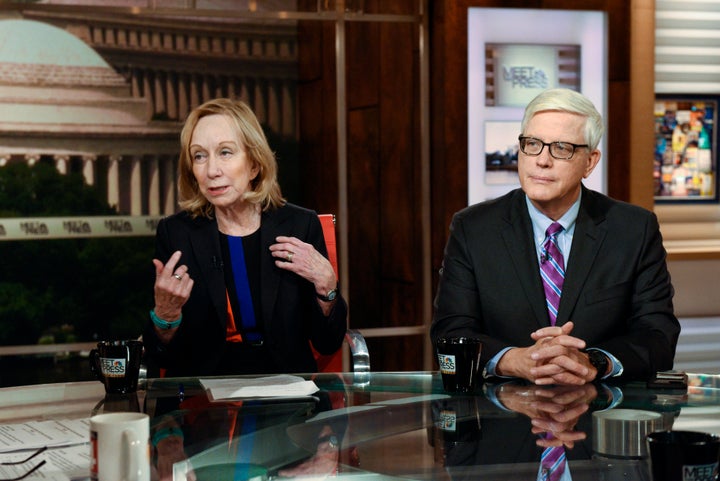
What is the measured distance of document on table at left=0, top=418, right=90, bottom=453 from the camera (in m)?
1.67

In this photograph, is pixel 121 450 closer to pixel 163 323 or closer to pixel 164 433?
pixel 164 433

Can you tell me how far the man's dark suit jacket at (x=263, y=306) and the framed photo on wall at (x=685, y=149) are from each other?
3335 mm

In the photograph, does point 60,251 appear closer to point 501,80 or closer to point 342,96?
point 342,96

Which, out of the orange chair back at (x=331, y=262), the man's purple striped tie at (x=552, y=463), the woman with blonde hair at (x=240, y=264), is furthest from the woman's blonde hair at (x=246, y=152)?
the man's purple striped tie at (x=552, y=463)

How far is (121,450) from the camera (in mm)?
1389

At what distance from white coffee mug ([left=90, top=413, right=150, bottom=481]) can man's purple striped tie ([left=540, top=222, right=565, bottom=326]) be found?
Answer: 1.48 metres

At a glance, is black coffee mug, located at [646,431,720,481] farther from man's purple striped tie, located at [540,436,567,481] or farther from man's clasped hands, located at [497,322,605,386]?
man's clasped hands, located at [497,322,605,386]

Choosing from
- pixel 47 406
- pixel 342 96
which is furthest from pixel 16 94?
pixel 47 406

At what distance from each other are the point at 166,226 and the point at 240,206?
228 millimetres

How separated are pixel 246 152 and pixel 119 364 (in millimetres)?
1080

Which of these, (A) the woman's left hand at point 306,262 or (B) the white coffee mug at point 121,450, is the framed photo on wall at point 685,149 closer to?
(A) the woman's left hand at point 306,262

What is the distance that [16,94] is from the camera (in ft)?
14.7

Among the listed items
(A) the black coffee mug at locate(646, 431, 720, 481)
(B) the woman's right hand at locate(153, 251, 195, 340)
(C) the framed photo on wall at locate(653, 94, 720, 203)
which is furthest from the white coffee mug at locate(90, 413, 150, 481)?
(C) the framed photo on wall at locate(653, 94, 720, 203)

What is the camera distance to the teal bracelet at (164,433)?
166 cm
